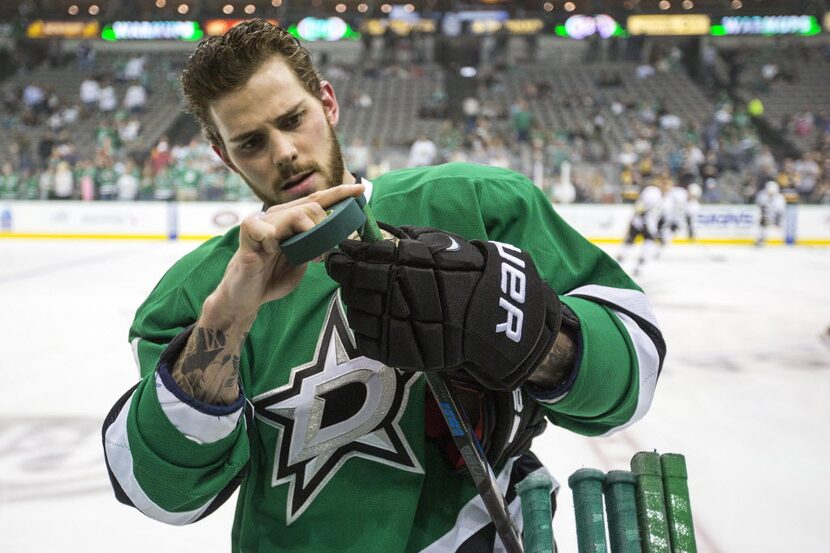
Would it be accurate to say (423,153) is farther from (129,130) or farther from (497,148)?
(129,130)

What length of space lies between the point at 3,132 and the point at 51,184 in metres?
5.13

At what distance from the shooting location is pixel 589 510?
850 millimetres

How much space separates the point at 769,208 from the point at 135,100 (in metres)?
12.0

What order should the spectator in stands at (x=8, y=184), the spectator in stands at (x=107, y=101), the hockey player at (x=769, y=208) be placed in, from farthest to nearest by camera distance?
the spectator in stands at (x=107, y=101)
the spectator in stands at (x=8, y=184)
the hockey player at (x=769, y=208)

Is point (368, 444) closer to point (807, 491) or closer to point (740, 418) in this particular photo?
point (807, 491)

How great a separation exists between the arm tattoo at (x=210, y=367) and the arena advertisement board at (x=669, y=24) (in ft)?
65.4

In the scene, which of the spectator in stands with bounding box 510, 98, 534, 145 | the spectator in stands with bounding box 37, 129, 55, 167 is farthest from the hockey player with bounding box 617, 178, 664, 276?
the spectator in stands with bounding box 37, 129, 55, 167

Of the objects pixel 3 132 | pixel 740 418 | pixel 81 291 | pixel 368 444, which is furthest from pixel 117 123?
pixel 368 444

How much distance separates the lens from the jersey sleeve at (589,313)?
0.85 m

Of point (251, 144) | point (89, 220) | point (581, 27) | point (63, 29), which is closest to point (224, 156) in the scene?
point (251, 144)

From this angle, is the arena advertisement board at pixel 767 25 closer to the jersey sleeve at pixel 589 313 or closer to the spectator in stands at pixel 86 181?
the spectator in stands at pixel 86 181

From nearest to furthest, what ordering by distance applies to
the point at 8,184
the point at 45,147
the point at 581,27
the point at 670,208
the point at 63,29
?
the point at 670,208 → the point at 8,184 → the point at 45,147 → the point at 581,27 → the point at 63,29

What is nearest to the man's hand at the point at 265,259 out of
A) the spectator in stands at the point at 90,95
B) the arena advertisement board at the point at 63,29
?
the spectator in stands at the point at 90,95

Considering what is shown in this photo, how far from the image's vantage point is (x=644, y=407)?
3.04 feet
